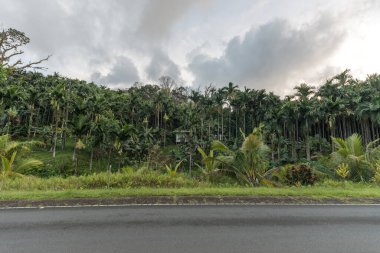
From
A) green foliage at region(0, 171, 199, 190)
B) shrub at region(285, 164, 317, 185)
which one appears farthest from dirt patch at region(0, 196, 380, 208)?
shrub at region(285, 164, 317, 185)

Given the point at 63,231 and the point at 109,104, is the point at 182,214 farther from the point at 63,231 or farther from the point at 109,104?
the point at 109,104

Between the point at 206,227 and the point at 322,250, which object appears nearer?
the point at 322,250

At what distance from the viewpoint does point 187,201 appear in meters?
10.6

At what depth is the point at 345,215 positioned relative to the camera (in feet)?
28.0

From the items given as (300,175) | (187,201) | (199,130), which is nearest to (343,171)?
(300,175)

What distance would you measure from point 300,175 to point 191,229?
43.6ft

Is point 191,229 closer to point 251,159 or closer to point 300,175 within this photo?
point 251,159

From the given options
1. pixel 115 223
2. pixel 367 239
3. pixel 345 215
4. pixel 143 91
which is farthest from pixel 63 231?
pixel 143 91

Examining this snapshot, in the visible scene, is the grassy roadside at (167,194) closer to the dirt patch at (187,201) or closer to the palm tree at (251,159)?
the dirt patch at (187,201)

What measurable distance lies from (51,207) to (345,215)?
9837 mm

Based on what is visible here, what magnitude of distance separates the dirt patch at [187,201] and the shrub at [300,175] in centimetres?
644

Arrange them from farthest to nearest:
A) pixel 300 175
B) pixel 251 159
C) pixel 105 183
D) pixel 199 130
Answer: pixel 199 130 < pixel 300 175 < pixel 251 159 < pixel 105 183

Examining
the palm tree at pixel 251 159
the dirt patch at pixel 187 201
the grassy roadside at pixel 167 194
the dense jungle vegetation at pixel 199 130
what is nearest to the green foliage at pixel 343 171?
the dense jungle vegetation at pixel 199 130

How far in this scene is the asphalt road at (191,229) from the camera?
5.63 meters
